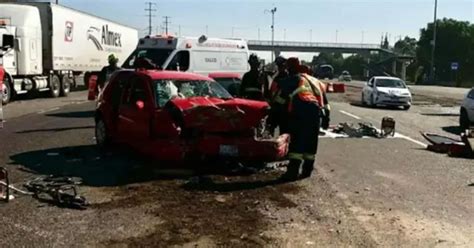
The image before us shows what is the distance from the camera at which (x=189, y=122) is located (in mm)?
9820

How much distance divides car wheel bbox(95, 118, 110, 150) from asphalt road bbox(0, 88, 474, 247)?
0.21 metres

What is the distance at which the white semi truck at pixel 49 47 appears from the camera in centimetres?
2780

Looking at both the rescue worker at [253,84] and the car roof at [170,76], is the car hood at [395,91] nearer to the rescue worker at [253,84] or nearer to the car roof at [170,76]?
the rescue worker at [253,84]

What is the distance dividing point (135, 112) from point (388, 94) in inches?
826

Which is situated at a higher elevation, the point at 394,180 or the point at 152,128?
the point at 152,128

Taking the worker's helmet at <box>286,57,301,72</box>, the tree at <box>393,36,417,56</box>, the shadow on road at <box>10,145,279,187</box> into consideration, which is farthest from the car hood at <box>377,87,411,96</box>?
the tree at <box>393,36,417,56</box>

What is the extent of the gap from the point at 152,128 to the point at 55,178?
5.59 ft

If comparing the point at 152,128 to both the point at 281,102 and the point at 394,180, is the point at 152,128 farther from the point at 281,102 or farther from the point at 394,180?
the point at 394,180

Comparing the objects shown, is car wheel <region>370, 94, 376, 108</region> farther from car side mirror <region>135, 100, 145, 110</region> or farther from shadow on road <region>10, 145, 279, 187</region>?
car side mirror <region>135, 100, 145, 110</region>

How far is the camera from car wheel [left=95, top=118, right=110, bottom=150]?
12258mm

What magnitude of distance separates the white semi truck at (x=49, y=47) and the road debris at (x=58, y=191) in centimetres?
1496

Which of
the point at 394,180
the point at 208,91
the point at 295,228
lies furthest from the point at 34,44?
the point at 295,228

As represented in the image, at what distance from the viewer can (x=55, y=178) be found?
9.19 meters

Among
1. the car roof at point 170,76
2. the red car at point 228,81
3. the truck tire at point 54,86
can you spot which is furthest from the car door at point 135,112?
the truck tire at point 54,86
